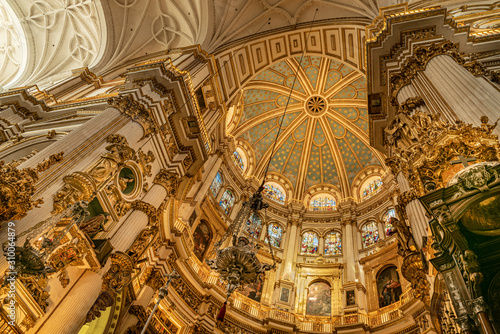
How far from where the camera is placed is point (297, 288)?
1811cm

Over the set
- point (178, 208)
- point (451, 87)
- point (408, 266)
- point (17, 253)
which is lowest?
point (17, 253)

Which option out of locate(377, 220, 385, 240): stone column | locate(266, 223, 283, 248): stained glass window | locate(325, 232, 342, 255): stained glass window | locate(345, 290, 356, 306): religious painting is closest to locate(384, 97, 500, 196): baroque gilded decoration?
locate(345, 290, 356, 306): religious painting

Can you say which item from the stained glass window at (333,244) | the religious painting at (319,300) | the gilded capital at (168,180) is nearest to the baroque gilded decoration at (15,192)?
the gilded capital at (168,180)

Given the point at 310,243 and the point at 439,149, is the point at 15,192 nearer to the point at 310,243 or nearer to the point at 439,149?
the point at 439,149

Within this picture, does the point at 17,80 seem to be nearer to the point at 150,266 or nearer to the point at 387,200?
the point at 150,266

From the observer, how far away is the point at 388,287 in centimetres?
1620

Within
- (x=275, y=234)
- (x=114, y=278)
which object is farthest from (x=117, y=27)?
(x=275, y=234)

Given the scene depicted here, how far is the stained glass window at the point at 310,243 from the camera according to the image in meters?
20.9

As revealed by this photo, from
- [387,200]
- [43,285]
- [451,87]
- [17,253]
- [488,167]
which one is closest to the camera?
[488,167]

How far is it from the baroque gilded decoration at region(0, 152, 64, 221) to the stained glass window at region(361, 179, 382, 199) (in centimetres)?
2042

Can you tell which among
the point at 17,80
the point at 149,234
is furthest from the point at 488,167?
the point at 17,80

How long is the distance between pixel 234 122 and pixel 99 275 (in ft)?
53.9

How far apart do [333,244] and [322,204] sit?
4.46 m

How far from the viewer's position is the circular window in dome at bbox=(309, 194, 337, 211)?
24281mm
